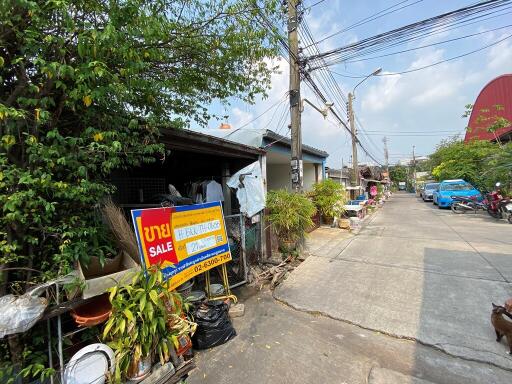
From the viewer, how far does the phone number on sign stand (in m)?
3.73

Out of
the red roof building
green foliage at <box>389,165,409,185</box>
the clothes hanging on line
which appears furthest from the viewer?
green foliage at <box>389,165,409,185</box>

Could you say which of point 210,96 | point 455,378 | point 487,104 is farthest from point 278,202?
point 487,104

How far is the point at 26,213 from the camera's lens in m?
2.14

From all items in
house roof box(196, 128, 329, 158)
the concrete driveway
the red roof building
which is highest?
the red roof building

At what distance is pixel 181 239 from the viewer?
11.5ft

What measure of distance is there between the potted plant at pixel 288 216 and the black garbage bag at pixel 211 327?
10.7 ft

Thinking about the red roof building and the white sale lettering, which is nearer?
the white sale lettering

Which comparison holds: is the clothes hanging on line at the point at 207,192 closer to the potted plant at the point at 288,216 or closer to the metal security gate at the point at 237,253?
the metal security gate at the point at 237,253

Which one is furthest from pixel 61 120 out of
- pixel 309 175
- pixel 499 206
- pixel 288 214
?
pixel 499 206

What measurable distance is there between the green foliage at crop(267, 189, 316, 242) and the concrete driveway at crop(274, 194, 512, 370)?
0.78 m

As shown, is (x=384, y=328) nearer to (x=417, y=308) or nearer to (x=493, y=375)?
(x=417, y=308)

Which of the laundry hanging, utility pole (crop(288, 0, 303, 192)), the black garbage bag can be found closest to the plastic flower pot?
the black garbage bag

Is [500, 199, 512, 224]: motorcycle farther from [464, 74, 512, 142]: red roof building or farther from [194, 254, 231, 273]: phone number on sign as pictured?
[194, 254, 231, 273]: phone number on sign

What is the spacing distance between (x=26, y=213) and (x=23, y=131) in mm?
674
